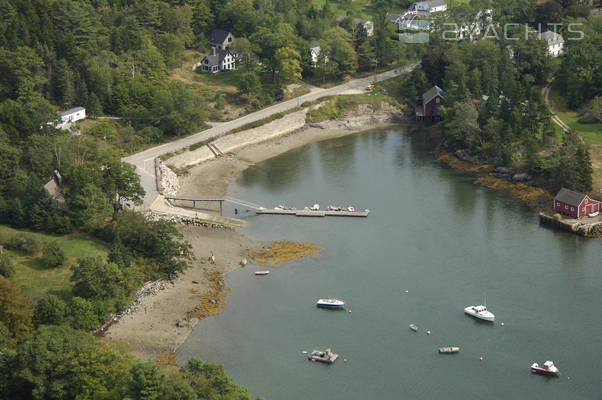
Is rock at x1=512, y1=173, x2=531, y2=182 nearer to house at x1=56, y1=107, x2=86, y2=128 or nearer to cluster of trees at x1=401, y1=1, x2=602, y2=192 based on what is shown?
cluster of trees at x1=401, y1=1, x2=602, y2=192

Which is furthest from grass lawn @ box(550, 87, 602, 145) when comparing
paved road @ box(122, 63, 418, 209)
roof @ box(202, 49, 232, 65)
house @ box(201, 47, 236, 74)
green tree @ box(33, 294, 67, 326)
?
green tree @ box(33, 294, 67, 326)

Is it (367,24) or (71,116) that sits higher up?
(367,24)

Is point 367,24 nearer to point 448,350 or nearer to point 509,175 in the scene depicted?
point 509,175

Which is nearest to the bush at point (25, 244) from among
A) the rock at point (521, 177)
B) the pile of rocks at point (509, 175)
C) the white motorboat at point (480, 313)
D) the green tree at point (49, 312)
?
the green tree at point (49, 312)

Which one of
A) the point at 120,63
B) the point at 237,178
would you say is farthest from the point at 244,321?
the point at 120,63

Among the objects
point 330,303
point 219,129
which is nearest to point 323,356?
point 330,303

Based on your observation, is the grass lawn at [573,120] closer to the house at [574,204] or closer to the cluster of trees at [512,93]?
the cluster of trees at [512,93]

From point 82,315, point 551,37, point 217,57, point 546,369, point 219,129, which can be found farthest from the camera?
point 217,57
